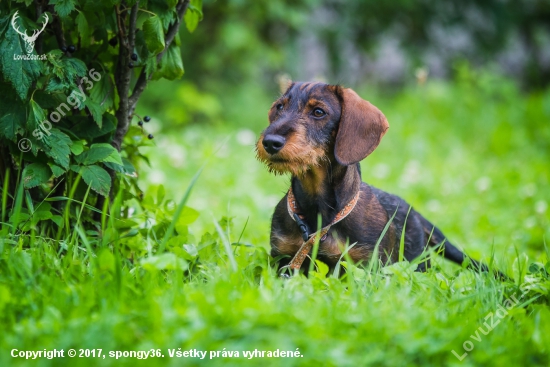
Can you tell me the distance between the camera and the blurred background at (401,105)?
19.8 ft

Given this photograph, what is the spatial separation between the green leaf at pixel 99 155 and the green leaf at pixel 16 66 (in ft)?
1.41

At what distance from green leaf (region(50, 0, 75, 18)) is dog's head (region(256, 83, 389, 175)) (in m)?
1.17

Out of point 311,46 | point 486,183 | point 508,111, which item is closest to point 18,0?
point 486,183

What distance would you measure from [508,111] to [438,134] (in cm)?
178

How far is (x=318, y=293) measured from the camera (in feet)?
8.52

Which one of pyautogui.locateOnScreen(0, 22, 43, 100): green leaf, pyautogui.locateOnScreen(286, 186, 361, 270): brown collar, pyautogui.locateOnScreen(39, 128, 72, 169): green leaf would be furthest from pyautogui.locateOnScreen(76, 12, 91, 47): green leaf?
pyautogui.locateOnScreen(286, 186, 361, 270): brown collar

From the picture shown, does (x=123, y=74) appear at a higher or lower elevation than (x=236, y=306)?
higher

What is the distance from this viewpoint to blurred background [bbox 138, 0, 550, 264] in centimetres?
605

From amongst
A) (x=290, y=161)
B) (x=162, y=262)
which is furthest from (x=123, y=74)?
(x=162, y=262)

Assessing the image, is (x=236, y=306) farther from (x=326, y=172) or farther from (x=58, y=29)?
(x=58, y=29)

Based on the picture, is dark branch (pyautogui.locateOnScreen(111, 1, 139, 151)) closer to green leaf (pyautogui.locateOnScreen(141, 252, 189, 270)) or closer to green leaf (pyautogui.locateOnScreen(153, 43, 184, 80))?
green leaf (pyautogui.locateOnScreen(153, 43, 184, 80))

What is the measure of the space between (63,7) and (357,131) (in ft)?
5.42

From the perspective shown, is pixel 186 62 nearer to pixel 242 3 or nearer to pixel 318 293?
pixel 242 3
